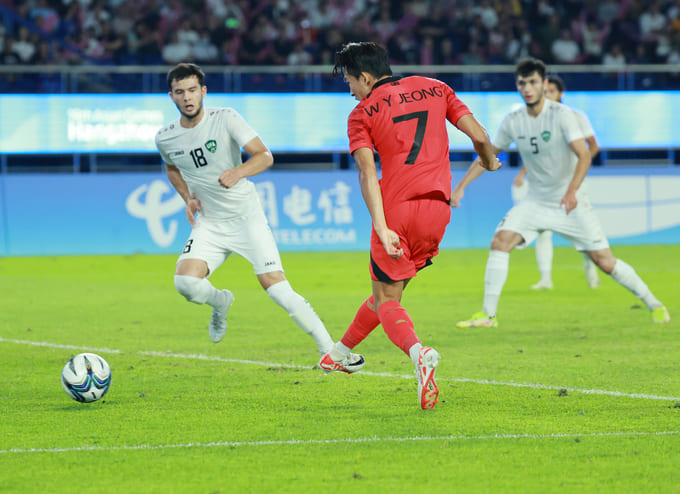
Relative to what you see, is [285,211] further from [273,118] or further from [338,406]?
[338,406]

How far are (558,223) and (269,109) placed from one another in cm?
1086

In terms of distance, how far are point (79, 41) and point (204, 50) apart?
2497 mm

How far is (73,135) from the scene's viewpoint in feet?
60.6

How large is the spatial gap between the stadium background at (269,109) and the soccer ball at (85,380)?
12.5 m

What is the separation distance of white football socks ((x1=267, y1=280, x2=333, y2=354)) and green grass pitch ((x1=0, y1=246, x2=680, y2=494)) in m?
0.25

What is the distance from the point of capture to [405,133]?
5.23 m

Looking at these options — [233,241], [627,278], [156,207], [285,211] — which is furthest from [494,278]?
[156,207]

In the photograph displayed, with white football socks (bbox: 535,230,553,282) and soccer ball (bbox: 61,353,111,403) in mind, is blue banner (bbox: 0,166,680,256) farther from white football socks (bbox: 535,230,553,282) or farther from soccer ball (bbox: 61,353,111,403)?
soccer ball (bbox: 61,353,111,403)

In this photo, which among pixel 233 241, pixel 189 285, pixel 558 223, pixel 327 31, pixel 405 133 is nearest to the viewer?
pixel 405 133

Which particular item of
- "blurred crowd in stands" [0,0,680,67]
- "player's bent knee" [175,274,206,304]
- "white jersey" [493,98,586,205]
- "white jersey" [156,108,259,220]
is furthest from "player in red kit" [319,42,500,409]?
"blurred crowd in stands" [0,0,680,67]

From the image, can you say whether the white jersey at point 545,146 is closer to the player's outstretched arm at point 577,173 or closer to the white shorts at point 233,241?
the player's outstretched arm at point 577,173

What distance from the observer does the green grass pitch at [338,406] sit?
4.04 meters

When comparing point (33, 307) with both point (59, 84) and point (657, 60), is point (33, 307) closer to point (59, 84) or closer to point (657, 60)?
point (59, 84)

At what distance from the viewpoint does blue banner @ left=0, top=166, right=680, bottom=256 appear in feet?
58.6
